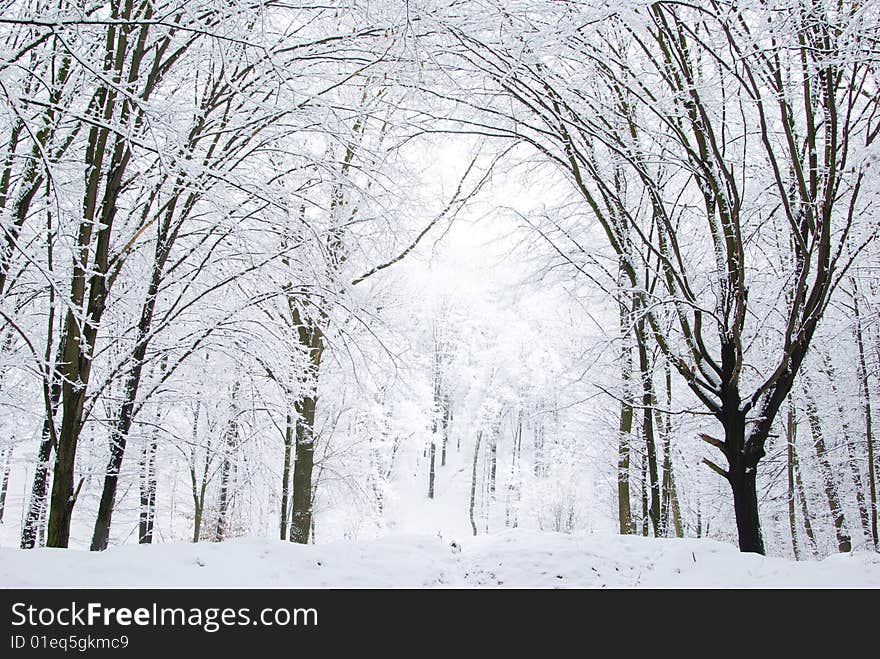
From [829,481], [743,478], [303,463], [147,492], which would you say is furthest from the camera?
[829,481]

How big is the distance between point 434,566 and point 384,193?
340 cm

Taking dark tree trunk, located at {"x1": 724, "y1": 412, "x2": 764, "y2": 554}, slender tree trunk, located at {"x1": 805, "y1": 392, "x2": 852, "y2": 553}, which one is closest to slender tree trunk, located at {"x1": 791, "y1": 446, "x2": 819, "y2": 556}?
slender tree trunk, located at {"x1": 805, "y1": 392, "x2": 852, "y2": 553}

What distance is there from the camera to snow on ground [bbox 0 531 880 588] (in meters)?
3.03

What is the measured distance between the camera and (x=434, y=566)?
3.96 m

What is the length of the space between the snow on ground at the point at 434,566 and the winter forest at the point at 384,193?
2.74 feet

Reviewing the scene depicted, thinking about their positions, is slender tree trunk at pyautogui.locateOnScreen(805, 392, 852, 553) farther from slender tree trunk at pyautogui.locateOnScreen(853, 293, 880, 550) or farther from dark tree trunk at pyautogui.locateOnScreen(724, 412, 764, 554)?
dark tree trunk at pyautogui.locateOnScreen(724, 412, 764, 554)

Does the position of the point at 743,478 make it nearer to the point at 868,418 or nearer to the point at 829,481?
the point at 868,418

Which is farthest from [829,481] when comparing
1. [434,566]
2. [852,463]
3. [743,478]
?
[434,566]

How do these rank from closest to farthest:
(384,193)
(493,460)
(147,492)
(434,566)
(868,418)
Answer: (434,566) < (384,193) < (868,418) < (147,492) < (493,460)

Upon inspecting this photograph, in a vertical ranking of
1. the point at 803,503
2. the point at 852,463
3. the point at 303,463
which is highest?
the point at 852,463
